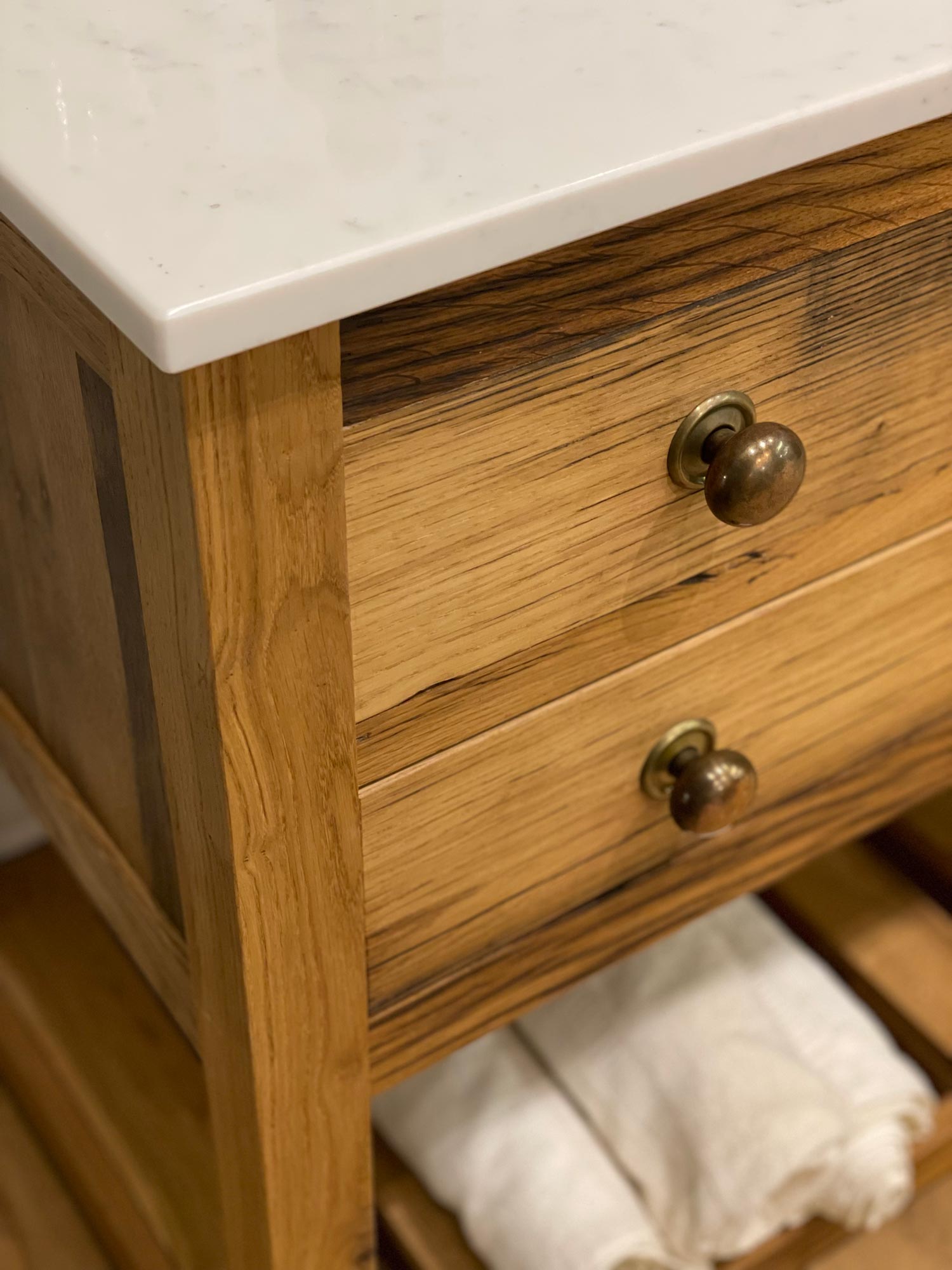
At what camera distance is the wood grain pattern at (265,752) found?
321 mm

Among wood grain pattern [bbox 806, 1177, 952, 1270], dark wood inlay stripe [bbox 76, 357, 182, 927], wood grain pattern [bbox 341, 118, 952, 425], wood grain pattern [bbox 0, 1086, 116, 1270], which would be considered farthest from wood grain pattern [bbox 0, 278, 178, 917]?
wood grain pattern [bbox 806, 1177, 952, 1270]

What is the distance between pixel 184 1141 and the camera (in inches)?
28.1

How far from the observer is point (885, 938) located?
32.8 inches

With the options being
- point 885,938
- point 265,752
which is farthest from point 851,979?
point 265,752

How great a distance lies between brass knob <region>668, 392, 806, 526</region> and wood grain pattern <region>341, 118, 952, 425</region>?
4 centimetres

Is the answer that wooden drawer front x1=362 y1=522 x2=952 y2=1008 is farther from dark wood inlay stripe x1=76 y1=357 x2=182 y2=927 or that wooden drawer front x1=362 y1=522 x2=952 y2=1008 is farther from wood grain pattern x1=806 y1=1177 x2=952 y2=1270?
wood grain pattern x1=806 y1=1177 x2=952 y2=1270

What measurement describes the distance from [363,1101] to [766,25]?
0.38m

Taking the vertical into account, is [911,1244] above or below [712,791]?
below

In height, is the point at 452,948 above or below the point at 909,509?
below

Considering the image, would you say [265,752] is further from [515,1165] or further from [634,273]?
[515,1165]

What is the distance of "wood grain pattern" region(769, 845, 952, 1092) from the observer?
0.80m

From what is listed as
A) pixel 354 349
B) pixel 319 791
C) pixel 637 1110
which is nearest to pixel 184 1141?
pixel 637 1110

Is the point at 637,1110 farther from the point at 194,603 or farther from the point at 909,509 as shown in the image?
the point at 194,603

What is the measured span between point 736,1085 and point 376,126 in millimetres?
535
